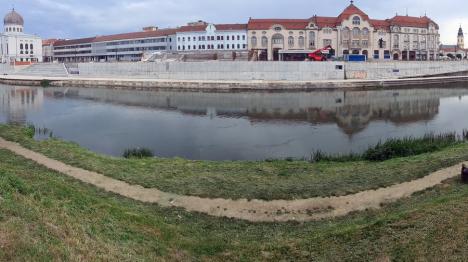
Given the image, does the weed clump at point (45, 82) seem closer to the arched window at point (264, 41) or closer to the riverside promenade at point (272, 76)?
the riverside promenade at point (272, 76)

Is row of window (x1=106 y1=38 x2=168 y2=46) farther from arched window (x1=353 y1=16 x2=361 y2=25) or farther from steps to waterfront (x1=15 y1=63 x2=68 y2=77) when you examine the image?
arched window (x1=353 y1=16 x2=361 y2=25)

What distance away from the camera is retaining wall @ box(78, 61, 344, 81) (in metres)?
71.2

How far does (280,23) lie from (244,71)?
17592 millimetres

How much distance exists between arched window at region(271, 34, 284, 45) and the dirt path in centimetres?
7175

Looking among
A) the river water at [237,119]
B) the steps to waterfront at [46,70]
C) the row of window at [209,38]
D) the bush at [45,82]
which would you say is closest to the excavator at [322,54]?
the row of window at [209,38]

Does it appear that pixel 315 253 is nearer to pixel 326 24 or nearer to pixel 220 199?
pixel 220 199

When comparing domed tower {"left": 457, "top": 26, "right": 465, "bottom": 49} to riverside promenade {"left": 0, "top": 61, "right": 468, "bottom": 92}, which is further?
domed tower {"left": 457, "top": 26, "right": 465, "bottom": 49}

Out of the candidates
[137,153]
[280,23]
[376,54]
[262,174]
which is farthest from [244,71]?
[262,174]

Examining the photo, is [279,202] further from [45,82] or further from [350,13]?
[350,13]

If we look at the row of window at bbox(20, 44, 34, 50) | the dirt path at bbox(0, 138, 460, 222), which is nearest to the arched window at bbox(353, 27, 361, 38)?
the dirt path at bbox(0, 138, 460, 222)

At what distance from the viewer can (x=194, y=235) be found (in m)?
10.3

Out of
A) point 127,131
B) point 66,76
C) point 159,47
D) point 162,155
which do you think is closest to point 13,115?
point 127,131

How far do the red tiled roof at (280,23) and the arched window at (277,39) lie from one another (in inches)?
78.8

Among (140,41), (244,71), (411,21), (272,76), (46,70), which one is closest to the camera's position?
(272,76)
